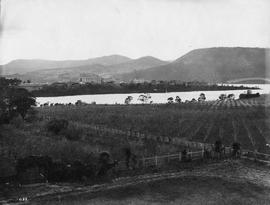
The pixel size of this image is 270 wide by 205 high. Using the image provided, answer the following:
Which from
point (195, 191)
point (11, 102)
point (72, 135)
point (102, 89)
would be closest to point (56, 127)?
point (72, 135)

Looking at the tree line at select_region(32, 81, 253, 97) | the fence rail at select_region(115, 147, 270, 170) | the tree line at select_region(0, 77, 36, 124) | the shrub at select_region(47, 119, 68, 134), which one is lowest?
the fence rail at select_region(115, 147, 270, 170)

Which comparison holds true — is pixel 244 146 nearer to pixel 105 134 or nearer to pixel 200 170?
pixel 200 170

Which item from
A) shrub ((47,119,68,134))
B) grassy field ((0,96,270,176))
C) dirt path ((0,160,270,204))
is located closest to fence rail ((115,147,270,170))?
dirt path ((0,160,270,204))

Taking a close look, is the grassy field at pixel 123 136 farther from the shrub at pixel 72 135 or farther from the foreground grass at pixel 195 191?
the foreground grass at pixel 195 191

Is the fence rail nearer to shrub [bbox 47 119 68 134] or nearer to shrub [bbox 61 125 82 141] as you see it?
shrub [bbox 61 125 82 141]

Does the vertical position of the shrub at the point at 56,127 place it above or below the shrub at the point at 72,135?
above

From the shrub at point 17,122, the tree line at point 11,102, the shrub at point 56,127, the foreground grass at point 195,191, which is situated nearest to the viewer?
the foreground grass at point 195,191

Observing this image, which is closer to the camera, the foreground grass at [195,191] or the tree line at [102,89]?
the foreground grass at [195,191]

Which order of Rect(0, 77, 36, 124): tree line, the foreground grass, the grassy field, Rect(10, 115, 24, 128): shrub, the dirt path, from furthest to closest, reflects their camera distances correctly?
1. Rect(10, 115, 24, 128): shrub
2. Rect(0, 77, 36, 124): tree line
3. the grassy field
4. the dirt path
5. the foreground grass

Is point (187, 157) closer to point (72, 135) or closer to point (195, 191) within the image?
point (195, 191)

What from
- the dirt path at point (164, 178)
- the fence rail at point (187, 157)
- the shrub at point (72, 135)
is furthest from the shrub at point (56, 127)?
the dirt path at point (164, 178)

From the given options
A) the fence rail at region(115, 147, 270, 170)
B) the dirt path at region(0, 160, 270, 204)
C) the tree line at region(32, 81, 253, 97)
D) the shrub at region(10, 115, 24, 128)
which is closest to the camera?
the dirt path at region(0, 160, 270, 204)
